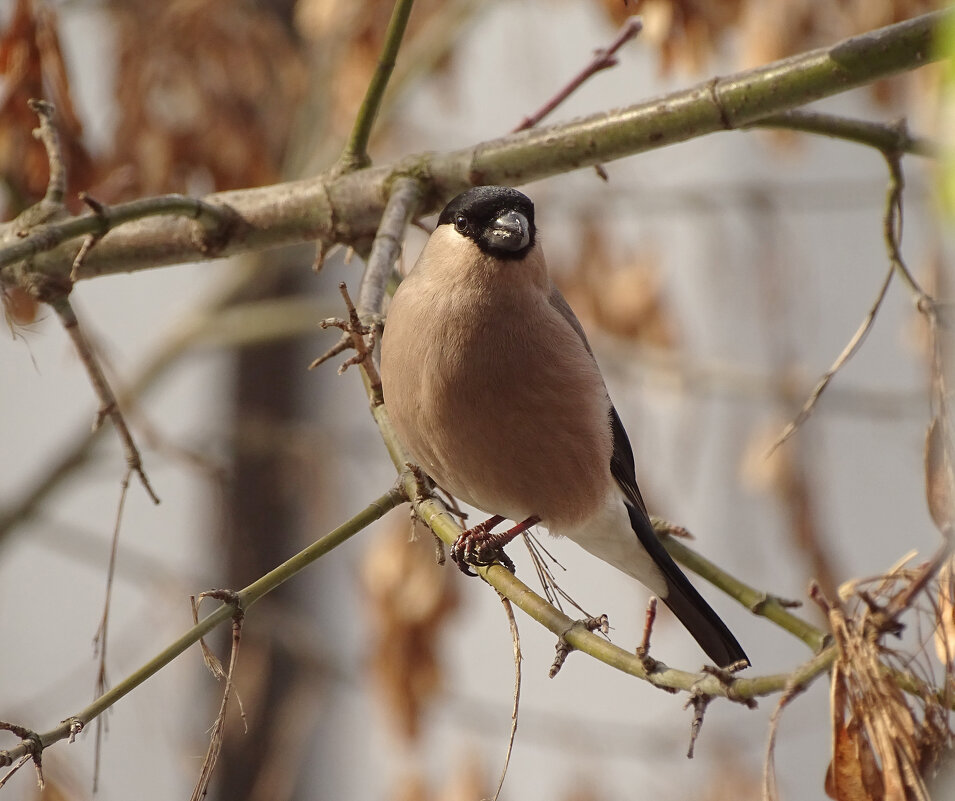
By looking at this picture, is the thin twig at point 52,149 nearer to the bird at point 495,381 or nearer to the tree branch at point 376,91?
the tree branch at point 376,91

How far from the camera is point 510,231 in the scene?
1803 millimetres

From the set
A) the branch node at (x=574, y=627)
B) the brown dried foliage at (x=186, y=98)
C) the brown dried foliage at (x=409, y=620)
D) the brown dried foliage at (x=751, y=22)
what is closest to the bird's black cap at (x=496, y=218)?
the brown dried foliage at (x=751, y=22)

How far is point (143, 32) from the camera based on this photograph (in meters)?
2.98

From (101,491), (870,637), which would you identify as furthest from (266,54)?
(101,491)

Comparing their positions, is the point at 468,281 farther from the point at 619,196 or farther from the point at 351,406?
the point at 351,406

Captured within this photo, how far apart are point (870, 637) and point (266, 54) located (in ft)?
8.97

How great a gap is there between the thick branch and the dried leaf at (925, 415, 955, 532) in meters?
0.49

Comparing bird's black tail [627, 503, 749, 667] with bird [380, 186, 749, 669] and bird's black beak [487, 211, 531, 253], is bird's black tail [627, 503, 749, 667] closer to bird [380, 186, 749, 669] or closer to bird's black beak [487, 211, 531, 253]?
bird [380, 186, 749, 669]

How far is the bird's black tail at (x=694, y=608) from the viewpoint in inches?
82.5

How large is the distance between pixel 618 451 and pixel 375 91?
2.63ft

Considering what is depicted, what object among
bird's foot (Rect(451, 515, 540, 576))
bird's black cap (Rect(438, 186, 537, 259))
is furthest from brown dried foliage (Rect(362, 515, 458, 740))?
bird's black cap (Rect(438, 186, 537, 259))

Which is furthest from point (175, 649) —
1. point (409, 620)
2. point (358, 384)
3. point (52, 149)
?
point (358, 384)

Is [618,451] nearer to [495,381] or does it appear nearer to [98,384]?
[495,381]

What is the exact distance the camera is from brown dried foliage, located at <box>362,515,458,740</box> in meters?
2.81
